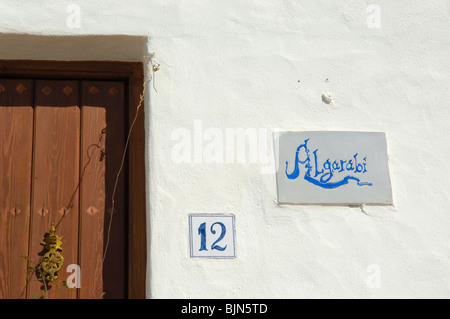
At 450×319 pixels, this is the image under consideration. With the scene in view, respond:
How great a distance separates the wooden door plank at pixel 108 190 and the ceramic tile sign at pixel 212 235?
39 cm

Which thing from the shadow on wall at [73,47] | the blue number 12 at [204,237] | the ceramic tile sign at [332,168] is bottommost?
the blue number 12 at [204,237]

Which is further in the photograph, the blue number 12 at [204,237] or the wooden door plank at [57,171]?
the wooden door plank at [57,171]

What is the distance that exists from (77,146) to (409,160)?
5.18 feet

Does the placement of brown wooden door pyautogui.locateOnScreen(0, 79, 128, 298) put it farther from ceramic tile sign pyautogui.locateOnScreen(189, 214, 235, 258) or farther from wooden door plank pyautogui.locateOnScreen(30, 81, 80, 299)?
ceramic tile sign pyautogui.locateOnScreen(189, 214, 235, 258)

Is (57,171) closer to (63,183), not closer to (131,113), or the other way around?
(63,183)

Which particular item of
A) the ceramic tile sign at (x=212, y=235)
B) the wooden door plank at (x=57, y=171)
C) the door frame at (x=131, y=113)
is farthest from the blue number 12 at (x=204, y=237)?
the wooden door plank at (x=57, y=171)

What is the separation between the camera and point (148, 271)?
3.28 m

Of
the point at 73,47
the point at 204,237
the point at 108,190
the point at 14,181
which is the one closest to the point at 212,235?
the point at 204,237

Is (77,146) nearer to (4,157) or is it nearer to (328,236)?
(4,157)

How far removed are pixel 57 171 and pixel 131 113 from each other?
449mm

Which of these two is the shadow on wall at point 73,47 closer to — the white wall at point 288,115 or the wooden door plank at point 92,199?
the white wall at point 288,115

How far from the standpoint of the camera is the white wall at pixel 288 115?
3324mm

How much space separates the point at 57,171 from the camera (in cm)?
350

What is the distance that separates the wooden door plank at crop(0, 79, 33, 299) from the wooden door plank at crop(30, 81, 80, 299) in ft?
0.12
